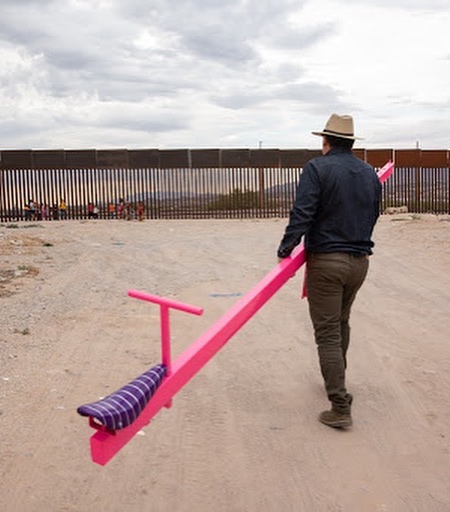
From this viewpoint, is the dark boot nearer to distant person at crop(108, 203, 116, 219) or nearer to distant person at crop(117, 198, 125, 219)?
distant person at crop(117, 198, 125, 219)

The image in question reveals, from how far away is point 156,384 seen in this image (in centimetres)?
313

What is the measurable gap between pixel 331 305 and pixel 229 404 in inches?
41.0

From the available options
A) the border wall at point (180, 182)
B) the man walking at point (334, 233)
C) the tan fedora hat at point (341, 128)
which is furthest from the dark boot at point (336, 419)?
the border wall at point (180, 182)

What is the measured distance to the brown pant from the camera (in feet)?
13.5

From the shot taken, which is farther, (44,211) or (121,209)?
(121,209)

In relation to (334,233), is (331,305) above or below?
below

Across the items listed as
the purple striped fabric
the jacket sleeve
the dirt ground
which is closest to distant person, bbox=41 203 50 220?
the dirt ground

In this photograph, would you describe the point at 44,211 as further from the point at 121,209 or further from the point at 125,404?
the point at 125,404

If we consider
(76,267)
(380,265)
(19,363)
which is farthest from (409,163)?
(19,363)

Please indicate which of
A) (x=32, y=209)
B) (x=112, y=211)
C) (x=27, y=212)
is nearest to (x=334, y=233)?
(x=112, y=211)

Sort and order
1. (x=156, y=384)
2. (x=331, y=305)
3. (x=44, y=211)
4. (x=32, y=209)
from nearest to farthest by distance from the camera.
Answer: (x=156, y=384) → (x=331, y=305) → (x=32, y=209) → (x=44, y=211)

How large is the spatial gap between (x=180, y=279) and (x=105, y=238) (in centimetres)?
688

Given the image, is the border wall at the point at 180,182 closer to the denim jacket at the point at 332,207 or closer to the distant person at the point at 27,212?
the distant person at the point at 27,212

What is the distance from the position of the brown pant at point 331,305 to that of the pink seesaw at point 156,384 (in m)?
0.30
